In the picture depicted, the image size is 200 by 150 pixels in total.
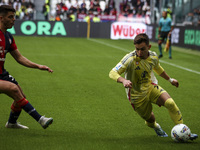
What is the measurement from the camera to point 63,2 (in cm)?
4375

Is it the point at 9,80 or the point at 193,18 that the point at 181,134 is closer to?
the point at 9,80

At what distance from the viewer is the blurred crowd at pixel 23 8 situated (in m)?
39.1

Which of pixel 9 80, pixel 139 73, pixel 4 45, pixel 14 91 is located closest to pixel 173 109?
pixel 139 73

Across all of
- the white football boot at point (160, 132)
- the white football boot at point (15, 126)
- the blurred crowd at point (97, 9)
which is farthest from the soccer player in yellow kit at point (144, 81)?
the blurred crowd at point (97, 9)

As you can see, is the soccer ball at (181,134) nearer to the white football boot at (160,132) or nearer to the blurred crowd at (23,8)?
the white football boot at (160,132)

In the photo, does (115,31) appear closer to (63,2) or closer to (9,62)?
(63,2)

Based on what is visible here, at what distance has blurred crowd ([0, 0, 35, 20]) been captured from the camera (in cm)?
3909

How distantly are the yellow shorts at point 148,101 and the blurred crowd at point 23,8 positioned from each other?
33640mm

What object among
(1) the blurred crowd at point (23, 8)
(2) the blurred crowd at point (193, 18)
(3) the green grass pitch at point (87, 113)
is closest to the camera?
(3) the green grass pitch at point (87, 113)

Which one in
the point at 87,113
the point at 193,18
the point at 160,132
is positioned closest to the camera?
the point at 160,132

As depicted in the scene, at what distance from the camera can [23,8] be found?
130 feet

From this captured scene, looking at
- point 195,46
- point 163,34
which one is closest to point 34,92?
point 163,34

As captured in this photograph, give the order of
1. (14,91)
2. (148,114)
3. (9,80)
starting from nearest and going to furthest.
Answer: (14,91) < (9,80) < (148,114)

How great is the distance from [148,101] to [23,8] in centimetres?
3490
